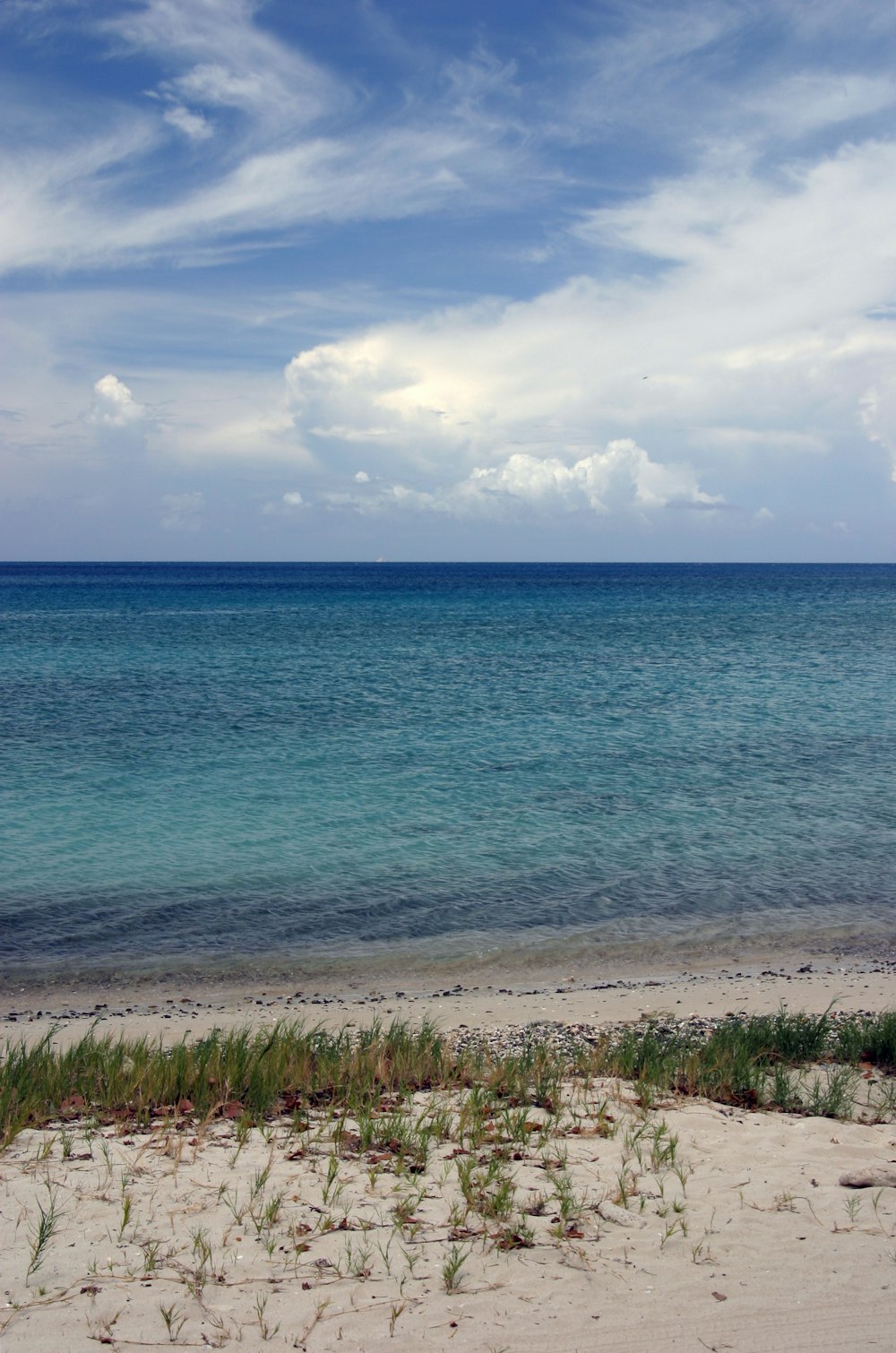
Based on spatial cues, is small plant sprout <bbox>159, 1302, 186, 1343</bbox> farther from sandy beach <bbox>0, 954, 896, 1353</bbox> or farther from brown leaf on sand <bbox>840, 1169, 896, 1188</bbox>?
brown leaf on sand <bbox>840, 1169, 896, 1188</bbox>

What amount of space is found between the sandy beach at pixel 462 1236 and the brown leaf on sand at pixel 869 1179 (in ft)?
0.21

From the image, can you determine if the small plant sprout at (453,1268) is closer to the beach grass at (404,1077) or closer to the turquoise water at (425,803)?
the beach grass at (404,1077)

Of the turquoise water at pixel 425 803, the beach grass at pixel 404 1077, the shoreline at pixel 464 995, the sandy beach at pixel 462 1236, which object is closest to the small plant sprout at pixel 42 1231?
the sandy beach at pixel 462 1236

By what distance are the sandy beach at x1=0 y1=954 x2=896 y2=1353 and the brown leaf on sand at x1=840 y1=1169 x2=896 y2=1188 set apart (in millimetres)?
64

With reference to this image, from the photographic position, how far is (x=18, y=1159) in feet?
19.8

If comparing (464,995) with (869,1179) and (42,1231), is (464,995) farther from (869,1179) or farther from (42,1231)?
(42,1231)

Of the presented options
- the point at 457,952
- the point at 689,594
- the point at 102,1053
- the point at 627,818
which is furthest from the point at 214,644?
the point at 689,594

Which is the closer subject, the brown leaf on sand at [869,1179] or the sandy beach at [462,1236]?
the sandy beach at [462,1236]

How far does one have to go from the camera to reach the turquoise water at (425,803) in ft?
46.8

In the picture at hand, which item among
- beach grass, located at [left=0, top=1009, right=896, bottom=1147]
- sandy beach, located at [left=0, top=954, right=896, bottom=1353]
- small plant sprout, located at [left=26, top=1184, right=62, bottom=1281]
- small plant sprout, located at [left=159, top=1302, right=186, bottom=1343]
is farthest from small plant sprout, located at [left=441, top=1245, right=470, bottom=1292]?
small plant sprout, located at [left=26, top=1184, right=62, bottom=1281]

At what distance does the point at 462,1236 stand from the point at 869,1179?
265cm

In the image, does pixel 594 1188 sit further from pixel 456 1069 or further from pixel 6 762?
pixel 6 762

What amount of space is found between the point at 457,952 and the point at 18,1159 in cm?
769

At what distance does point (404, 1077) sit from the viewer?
7.69 metres
